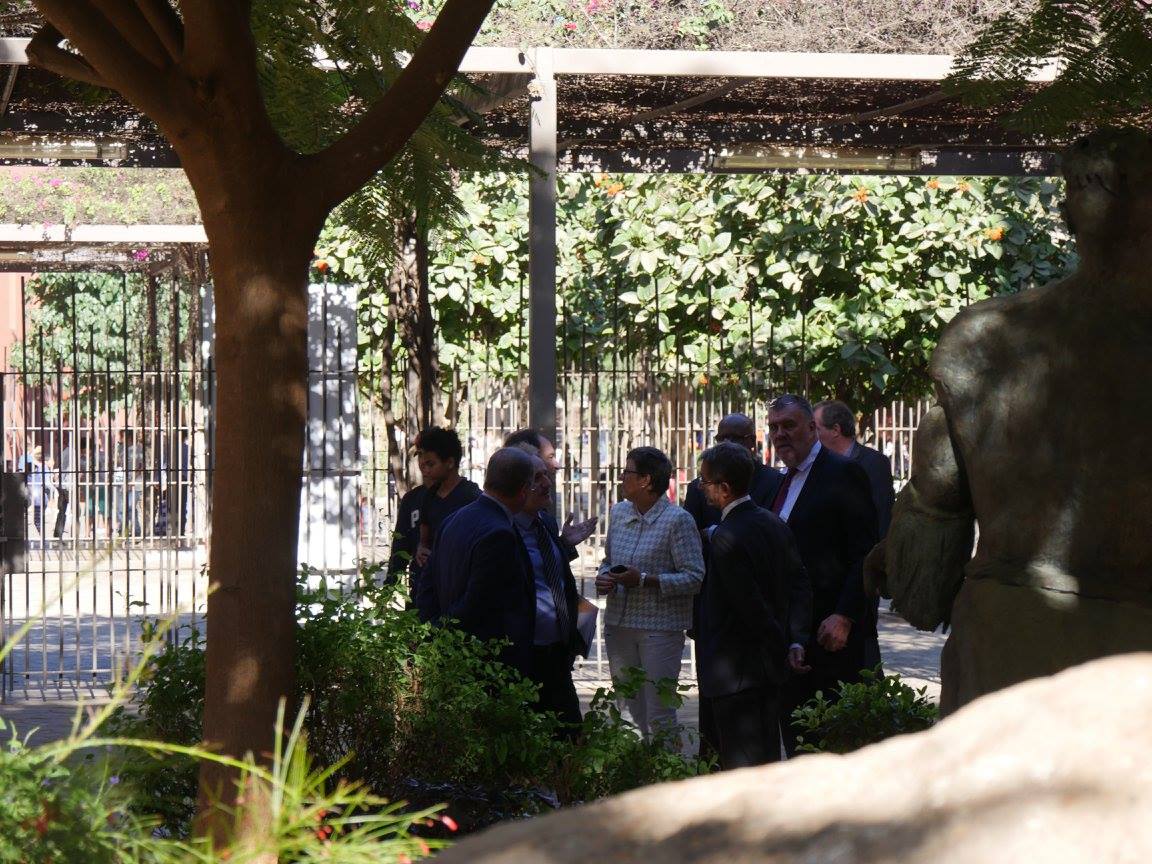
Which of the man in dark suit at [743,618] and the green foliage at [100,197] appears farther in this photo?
the green foliage at [100,197]

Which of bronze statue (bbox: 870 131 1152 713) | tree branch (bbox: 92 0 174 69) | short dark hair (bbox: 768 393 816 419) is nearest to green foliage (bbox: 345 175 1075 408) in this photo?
short dark hair (bbox: 768 393 816 419)

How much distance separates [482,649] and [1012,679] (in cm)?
321

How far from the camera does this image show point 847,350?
1474cm

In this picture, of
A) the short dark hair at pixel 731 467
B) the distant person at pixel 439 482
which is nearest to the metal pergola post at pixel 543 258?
the distant person at pixel 439 482

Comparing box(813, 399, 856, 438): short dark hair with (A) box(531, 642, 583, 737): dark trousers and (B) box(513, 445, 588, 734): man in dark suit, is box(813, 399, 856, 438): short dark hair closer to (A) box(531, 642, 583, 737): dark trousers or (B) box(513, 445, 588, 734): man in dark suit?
(B) box(513, 445, 588, 734): man in dark suit

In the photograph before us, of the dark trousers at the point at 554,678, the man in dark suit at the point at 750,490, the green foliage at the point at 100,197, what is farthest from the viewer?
the green foliage at the point at 100,197

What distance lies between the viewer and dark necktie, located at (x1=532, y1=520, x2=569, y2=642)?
7086 millimetres

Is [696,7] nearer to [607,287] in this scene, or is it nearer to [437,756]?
[607,287]

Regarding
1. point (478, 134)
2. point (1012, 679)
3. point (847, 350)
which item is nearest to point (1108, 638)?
point (1012, 679)

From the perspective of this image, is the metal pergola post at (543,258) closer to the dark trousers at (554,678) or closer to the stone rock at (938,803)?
the dark trousers at (554,678)

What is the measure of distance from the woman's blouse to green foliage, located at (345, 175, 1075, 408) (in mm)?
7129

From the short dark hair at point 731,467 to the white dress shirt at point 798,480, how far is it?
858 mm

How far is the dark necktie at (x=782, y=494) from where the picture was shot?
7.89 m

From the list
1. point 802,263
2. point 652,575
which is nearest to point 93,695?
point 652,575
